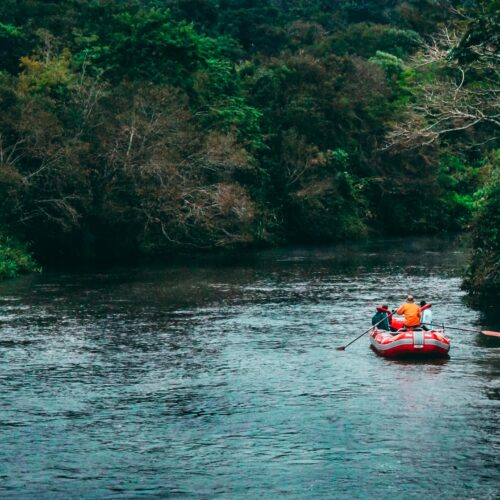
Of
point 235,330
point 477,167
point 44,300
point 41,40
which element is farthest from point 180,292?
point 477,167

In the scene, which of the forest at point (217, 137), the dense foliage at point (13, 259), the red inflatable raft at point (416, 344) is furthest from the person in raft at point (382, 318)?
the dense foliage at point (13, 259)

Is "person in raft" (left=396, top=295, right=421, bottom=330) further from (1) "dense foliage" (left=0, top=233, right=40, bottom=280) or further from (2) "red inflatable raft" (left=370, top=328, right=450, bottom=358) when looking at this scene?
(1) "dense foliage" (left=0, top=233, right=40, bottom=280)

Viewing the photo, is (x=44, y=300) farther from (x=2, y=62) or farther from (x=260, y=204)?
(x=2, y=62)

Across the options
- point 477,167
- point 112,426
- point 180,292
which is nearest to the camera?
point 112,426

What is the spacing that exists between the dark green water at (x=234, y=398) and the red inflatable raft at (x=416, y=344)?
489mm

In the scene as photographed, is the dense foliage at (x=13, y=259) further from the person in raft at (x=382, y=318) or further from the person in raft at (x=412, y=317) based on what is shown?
the person in raft at (x=412, y=317)

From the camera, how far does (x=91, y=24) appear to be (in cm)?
7425

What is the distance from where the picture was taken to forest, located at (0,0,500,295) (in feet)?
166

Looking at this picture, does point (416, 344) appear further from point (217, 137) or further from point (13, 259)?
point (217, 137)

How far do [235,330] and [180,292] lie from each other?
945 cm

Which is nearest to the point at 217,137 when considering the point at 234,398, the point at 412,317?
the point at 412,317

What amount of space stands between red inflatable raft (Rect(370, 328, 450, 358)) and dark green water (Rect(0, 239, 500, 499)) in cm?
49

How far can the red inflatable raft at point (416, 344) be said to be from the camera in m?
29.9

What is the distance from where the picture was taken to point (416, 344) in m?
29.9
